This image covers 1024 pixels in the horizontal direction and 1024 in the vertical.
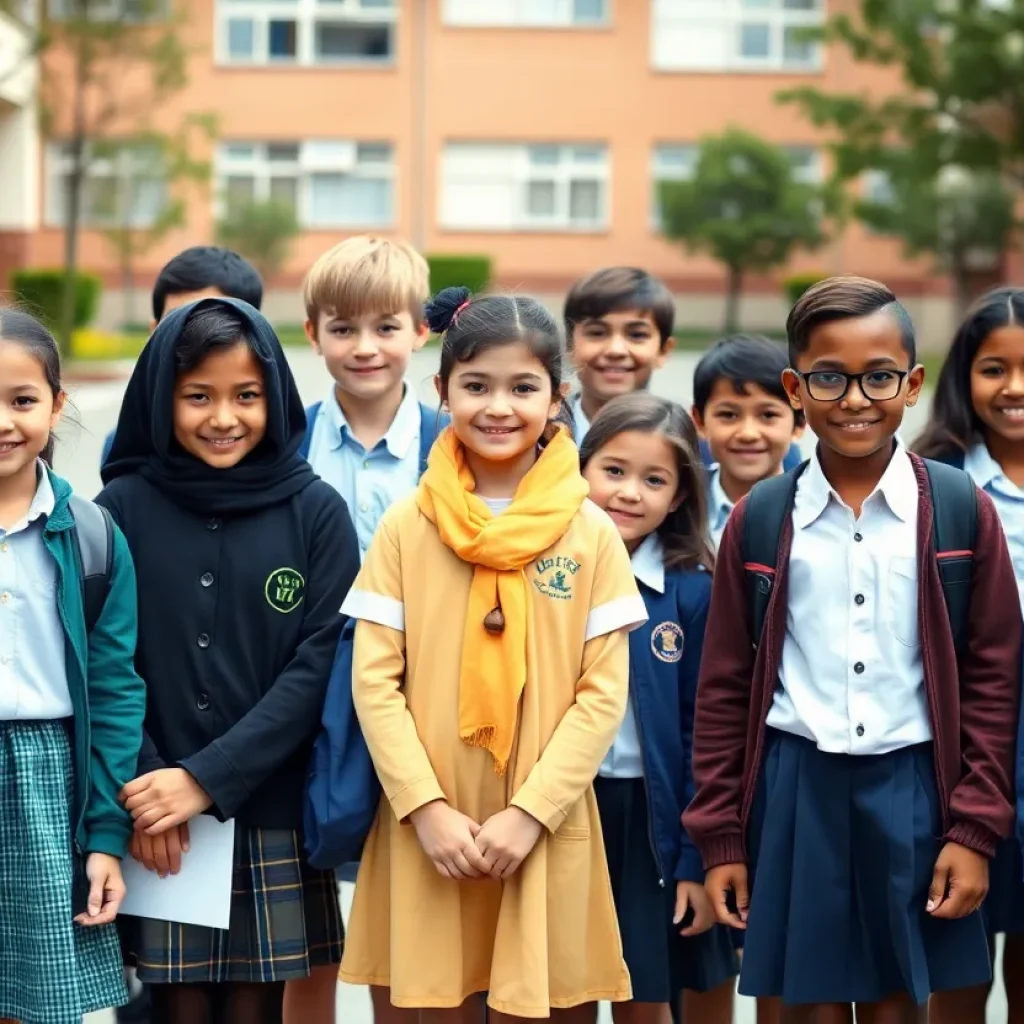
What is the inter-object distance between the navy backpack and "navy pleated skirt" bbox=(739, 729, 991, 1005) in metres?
0.72

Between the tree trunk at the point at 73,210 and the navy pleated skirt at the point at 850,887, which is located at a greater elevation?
the tree trunk at the point at 73,210

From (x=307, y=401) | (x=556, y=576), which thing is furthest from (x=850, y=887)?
(x=307, y=401)

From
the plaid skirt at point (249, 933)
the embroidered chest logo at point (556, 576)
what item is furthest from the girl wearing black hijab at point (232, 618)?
the embroidered chest logo at point (556, 576)

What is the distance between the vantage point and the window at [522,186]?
29156 mm

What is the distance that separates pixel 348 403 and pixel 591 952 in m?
1.47

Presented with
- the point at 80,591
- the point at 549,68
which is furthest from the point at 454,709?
the point at 549,68

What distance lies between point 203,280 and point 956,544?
7.05ft

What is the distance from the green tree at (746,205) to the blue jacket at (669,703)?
23126 millimetres

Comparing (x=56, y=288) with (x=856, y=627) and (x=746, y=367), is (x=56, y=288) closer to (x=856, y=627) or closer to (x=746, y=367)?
(x=746, y=367)

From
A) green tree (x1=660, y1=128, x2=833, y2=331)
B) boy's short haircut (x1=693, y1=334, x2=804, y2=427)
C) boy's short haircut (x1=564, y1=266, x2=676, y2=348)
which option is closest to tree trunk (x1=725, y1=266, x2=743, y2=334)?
green tree (x1=660, y1=128, x2=833, y2=331)

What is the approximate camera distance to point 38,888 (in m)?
2.82

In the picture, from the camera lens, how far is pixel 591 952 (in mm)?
2920

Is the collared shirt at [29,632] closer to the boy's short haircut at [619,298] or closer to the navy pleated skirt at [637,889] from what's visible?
the navy pleated skirt at [637,889]

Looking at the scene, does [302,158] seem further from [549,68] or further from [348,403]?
[348,403]
